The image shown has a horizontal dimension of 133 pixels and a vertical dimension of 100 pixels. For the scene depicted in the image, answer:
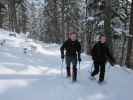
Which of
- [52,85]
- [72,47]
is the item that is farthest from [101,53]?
[52,85]

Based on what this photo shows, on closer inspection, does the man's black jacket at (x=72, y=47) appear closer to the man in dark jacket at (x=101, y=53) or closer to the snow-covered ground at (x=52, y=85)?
the man in dark jacket at (x=101, y=53)

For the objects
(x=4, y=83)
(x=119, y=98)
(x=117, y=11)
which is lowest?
(x=119, y=98)

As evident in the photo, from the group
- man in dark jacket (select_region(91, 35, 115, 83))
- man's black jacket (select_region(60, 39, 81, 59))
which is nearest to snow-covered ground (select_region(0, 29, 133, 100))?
man in dark jacket (select_region(91, 35, 115, 83))

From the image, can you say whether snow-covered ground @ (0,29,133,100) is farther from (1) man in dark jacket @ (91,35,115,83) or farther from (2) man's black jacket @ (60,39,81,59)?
(2) man's black jacket @ (60,39,81,59)

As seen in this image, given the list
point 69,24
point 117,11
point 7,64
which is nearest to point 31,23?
point 69,24

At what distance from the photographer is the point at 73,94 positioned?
8859 millimetres

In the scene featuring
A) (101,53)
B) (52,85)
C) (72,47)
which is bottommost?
(52,85)

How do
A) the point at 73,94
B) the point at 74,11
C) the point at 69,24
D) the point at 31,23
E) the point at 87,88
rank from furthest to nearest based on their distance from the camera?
the point at 31,23 < the point at 69,24 < the point at 74,11 < the point at 87,88 < the point at 73,94

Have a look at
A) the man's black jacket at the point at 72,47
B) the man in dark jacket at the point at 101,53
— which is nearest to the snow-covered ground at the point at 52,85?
the man in dark jacket at the point at 101,53

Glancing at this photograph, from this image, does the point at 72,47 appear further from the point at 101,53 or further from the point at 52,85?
the point at 52,85

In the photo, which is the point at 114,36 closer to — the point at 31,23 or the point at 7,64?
the point at 7,64

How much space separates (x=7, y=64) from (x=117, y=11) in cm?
1683

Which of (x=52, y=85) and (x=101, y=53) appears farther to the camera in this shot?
(x=101, y=53)

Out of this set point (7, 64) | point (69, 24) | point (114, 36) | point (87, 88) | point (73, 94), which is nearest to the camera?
point (73, 94)
